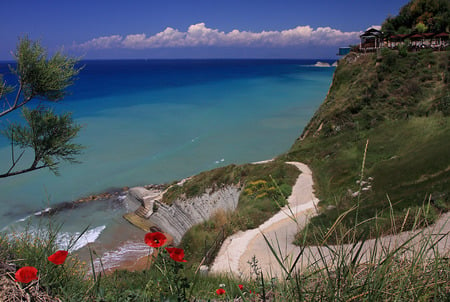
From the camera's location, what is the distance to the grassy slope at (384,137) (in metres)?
13.5

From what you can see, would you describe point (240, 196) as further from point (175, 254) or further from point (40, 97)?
point (175, 254)

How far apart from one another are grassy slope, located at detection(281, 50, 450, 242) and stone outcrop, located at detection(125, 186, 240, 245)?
6138mm

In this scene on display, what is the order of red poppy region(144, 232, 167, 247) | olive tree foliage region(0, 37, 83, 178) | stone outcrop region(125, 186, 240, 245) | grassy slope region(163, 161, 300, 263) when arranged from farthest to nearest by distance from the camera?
stone outcrop region(125, 186, 240, 245) → grassy slope region(163, 161, 300, 263) → olive tree foliage region(0, 37, 83, 178) → red poppy region(144, 232, 167, 247)

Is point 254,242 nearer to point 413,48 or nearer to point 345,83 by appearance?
point 345,83

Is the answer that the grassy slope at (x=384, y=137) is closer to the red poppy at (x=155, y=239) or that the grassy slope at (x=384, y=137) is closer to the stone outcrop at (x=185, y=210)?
the red poppy at (x=155, y=239)

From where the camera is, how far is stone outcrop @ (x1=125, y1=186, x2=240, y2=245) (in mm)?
23391

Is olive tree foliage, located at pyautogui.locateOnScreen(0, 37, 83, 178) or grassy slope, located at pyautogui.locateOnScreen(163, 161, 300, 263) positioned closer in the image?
olive tree foliage, located at pyautogui.locateOnScreen(0, 37, 83, 178)

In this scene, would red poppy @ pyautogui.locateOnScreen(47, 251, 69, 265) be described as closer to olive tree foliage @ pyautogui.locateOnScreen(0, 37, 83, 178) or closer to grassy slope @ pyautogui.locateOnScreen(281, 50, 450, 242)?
grassy slope @ pyautogui.locateOnScreen(281, 50, 450, 242)

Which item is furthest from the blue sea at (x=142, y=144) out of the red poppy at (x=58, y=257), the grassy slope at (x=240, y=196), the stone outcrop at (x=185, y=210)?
the grassy slope at (x=240, y=196)

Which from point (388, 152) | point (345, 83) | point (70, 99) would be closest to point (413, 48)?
point (345, 83)

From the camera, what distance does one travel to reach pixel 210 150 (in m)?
49.2

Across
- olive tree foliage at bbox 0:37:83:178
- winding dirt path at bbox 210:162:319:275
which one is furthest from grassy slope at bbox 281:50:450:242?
olive tree foliage at bbox 0:37:83:178

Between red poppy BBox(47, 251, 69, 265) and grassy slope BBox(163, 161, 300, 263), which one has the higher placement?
red poppy BBox(47, 251, 69, 265)

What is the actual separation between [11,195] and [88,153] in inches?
654
